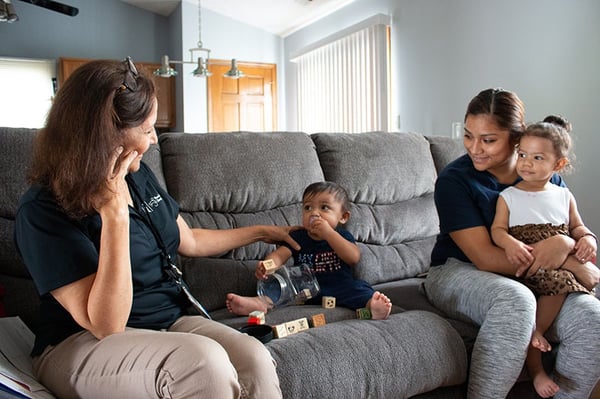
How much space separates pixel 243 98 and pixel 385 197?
15.2 feet

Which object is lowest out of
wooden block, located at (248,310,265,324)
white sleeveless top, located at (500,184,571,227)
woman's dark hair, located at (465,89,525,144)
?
wooden block, located at (248,310,265,324)

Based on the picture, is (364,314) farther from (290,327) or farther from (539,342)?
(539,342)

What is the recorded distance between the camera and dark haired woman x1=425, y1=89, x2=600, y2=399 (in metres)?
1.57

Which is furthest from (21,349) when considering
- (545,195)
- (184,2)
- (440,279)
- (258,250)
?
(184,2)

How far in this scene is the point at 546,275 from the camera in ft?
5.62

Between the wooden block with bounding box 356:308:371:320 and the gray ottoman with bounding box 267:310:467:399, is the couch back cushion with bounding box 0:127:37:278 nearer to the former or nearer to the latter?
the gray ottoman with bounding box 267:310:467:399

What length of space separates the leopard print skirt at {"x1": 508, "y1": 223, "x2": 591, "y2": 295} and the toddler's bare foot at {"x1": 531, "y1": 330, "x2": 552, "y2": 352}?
150 millimetres

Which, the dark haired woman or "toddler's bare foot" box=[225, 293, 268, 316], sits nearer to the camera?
Answer: the dark haired woman

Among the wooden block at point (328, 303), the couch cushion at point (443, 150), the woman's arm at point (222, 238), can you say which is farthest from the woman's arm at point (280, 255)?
the couch cushion at point (443, 150)

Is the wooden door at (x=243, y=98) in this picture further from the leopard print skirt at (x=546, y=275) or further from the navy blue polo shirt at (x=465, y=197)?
the leopard print skirt at (x=546, y=275)

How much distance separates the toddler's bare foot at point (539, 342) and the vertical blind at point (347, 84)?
11.4ft

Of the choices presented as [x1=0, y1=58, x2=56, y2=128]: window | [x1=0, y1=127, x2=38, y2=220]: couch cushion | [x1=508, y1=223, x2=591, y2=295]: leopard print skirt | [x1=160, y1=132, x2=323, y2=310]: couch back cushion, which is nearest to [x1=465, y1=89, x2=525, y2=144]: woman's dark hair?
[x1=508, y1=223, x2=591, y2=295]: leopard print skirt

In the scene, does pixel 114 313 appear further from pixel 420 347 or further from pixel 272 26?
pixel 272 26

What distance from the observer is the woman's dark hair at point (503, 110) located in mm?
1861
